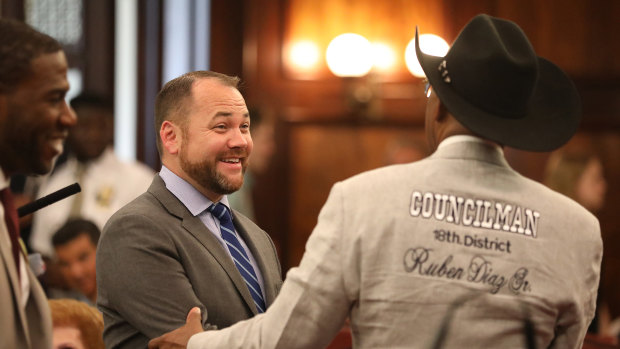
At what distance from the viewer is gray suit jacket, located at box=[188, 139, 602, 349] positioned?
152 cm

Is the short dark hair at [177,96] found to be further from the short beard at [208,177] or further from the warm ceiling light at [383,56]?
the warm ceiling light at [383,56]

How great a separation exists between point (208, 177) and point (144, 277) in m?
0.27

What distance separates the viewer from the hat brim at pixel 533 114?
157cm

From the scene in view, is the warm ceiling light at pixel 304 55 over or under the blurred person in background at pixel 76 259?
over

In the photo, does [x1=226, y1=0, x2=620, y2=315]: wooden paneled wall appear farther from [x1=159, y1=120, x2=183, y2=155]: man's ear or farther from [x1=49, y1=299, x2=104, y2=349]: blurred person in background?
[x1=159, y1=120, x2=183, y2=155]: man's ear

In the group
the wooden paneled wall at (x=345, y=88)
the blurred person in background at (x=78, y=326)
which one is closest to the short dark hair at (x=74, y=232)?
the blurred person in background at (x=78, y=326)

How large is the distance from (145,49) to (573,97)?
4.87 metres

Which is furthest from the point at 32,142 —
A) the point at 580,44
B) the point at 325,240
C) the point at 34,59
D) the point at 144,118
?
the point at 580,44

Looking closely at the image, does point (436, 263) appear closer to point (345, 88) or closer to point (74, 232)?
point (74, 232)

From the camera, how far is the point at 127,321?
5.92ft

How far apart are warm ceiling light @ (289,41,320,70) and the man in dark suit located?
5057 millimetres

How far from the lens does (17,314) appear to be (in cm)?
139

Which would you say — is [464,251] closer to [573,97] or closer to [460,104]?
[460,104]

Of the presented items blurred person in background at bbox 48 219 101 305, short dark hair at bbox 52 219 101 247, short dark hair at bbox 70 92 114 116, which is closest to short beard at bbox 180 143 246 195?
blurred person in background at bbox 48 219 101 305
